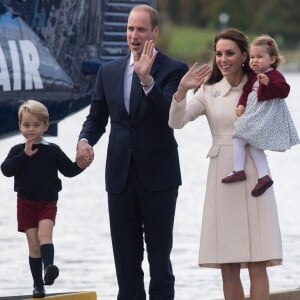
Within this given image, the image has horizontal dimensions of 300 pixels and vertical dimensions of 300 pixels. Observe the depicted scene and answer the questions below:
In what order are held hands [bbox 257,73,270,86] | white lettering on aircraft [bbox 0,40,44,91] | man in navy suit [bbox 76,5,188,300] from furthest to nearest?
white lettering on aircraft [bbox 0,40,44,91]
man in navy suit [bbox 76,5,188,300]
held hands [bbox 257,73,270,86]

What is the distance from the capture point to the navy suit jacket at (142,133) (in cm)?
637

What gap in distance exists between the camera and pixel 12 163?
6379mm

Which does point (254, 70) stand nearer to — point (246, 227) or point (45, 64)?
point (246, 227)

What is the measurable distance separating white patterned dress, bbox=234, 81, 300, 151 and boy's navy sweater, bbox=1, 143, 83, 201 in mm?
768

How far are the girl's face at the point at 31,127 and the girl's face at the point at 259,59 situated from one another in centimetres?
99

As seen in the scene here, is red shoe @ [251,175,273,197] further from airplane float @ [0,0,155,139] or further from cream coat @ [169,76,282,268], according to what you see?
airplane float @ [0,0,155,139]

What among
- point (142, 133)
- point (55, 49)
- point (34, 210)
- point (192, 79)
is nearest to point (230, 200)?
point (142, 133)

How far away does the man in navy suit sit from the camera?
6352 millimetres

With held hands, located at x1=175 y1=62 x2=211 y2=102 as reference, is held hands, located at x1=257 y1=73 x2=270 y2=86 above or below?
below

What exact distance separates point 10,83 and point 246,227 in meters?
1.43

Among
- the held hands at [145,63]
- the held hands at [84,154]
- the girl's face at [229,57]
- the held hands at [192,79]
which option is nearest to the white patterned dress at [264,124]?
the girl's face at [229,57]

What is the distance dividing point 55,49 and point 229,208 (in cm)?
155

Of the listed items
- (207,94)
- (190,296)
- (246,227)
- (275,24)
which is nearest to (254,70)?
(207,94)

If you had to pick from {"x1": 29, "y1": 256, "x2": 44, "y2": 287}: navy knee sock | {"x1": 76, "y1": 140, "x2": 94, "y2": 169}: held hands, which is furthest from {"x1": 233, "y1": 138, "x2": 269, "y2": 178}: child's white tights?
{"x1": 29, "y1": 256, "x2": 44, "y2": 287}: navy knee sock
